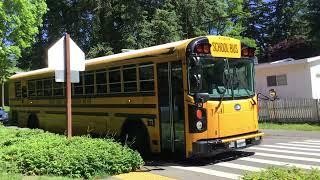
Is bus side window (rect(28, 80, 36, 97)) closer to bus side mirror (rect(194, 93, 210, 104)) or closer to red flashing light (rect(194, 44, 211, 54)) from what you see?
red flashing light (rect(194, 44, 211, 54))

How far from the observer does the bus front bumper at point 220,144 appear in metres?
11.8

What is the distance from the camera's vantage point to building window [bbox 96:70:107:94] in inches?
615

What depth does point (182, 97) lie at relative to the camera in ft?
40.2

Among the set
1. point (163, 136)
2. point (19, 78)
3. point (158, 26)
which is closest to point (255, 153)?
point (163, 136)

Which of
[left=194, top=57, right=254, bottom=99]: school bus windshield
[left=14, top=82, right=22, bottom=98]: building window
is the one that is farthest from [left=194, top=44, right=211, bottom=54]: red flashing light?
[left=14, top=82, right=22, bottom=98]: building window

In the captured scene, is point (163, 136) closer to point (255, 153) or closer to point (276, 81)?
point (255, 153)

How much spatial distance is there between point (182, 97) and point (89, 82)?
513cm

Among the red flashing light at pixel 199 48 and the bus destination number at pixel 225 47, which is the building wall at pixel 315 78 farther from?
the red flashing light at pixel 199 48

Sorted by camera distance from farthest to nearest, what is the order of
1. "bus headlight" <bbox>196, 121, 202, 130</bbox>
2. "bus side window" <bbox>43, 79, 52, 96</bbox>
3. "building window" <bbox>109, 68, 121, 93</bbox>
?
"bus side window" <bbox>43, 79, 52, 96</bbox>, "building window" <bbox>109, 68, 121, 93</bbox>, "bus headlight" <bbox>196, 121, 202, 130</bbox>

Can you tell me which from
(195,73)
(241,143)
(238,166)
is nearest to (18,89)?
(195,73)

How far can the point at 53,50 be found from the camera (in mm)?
11406

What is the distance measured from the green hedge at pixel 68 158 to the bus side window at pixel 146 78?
97.8 inches

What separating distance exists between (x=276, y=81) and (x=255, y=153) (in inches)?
672

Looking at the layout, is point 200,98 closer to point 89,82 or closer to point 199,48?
point 199,48
